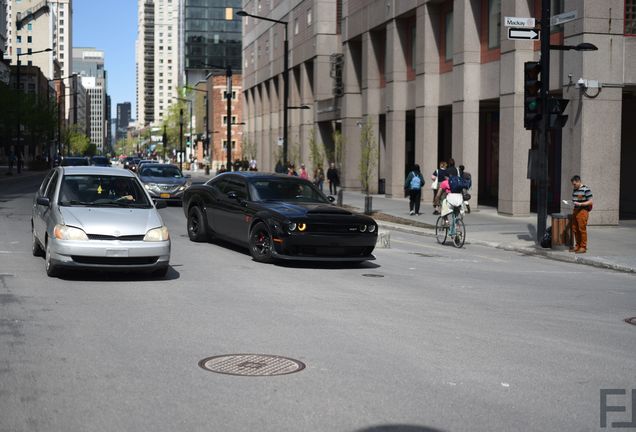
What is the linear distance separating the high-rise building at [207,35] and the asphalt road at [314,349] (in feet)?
500

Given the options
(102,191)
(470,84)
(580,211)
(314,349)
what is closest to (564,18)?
(580,211)

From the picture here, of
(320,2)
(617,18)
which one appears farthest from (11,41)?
(617,18)

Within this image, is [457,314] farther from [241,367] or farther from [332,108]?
[332,108]

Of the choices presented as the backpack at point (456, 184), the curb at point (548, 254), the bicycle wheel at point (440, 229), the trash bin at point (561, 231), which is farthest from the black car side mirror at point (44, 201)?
the trash bin at point (561, 231)

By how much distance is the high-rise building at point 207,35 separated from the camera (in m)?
163

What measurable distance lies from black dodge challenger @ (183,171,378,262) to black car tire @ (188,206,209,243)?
0.40ft

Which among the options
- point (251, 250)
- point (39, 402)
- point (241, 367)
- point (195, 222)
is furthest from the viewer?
point (195, 222)

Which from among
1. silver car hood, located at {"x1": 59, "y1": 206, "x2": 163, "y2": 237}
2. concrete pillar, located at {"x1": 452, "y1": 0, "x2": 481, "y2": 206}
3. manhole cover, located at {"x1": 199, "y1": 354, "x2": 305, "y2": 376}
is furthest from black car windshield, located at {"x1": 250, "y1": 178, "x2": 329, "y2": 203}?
concrete pillar, located at {"x1": 452, "y1": 0, "x2": 481, "y2": 206}

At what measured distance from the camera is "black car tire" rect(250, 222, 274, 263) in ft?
49.8

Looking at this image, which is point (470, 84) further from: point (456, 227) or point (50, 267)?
point (50, 267)

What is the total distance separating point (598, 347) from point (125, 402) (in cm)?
470

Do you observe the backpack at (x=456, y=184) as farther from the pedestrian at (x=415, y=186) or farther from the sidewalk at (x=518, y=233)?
the pedestrian at (x=415, y=186)

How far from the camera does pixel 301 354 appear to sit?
314 inches

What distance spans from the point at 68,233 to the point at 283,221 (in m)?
3.80
